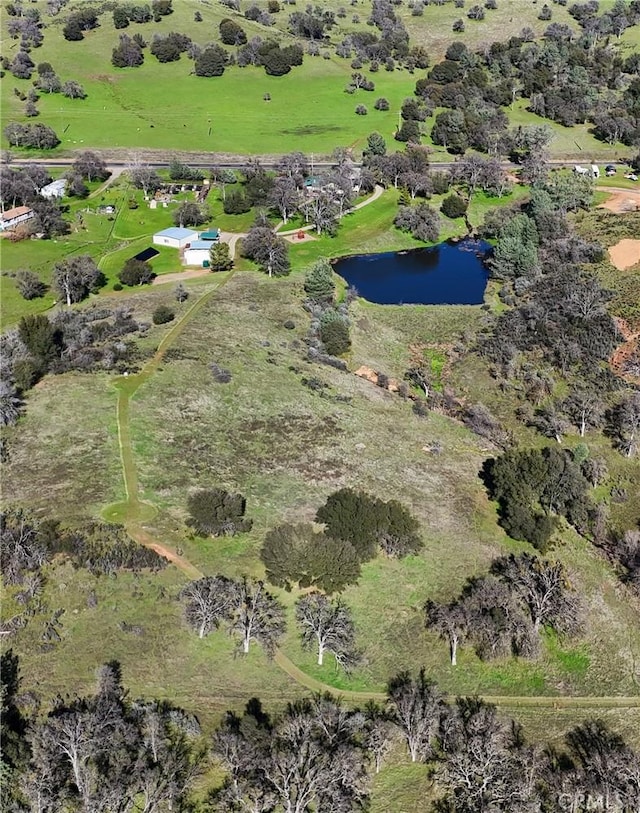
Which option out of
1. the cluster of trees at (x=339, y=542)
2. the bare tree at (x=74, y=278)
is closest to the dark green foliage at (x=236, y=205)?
the bare tree at (x=74, y=278)

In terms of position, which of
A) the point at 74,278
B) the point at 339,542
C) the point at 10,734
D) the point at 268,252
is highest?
the point at 10,734

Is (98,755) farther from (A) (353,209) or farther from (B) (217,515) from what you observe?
(A) (353,209)

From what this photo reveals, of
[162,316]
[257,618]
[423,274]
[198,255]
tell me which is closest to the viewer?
[257,618]

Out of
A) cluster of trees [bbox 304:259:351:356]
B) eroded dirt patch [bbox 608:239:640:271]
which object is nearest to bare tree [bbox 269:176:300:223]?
cluster of trees [bbox 304:259:351:356]

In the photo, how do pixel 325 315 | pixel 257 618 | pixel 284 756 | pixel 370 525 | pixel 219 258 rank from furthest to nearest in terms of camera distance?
pixel 219 258, pixel 325 315, pixel 370 525, pixel 257 618, pixel 284 756

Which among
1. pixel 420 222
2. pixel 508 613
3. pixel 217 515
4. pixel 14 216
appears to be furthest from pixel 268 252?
pixel 508 613

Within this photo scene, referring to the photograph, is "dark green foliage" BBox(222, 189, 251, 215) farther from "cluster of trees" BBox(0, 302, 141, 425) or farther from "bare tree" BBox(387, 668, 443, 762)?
"bare tree" BBox(387, 668, 443, 762)

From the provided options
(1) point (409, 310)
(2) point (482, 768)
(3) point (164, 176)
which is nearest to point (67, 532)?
(2) point (482, 768)
